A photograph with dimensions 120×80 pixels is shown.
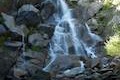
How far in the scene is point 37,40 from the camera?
1731 centimetres

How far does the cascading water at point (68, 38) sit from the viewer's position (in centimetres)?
1745

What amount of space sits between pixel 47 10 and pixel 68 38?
93.0 inches

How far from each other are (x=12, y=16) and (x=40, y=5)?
2.00m

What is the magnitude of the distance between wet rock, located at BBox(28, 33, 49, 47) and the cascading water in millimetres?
453

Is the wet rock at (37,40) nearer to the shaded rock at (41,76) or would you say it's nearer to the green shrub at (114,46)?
the shaded rock at (41,76)

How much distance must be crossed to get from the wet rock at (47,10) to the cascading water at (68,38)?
421 millimetres

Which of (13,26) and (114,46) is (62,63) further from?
(13,26)

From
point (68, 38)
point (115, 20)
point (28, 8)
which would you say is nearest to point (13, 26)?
point (28, 8)

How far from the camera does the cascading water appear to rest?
17448 mm

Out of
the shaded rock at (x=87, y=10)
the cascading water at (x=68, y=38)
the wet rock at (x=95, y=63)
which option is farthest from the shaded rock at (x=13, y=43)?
the shaded rock at (x=87, y=10)

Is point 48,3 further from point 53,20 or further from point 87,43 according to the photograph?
point 87,43

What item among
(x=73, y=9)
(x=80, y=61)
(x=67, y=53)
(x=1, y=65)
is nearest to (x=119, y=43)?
(x=80, y=61)

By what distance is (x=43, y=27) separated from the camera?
18.1 metres

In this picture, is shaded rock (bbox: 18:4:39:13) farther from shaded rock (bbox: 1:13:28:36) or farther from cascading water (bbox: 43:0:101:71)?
cascading water (bbox: 43:0:101:71)
